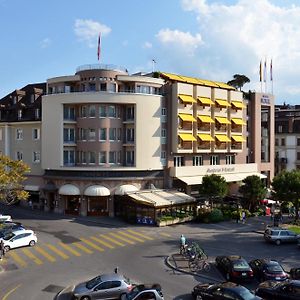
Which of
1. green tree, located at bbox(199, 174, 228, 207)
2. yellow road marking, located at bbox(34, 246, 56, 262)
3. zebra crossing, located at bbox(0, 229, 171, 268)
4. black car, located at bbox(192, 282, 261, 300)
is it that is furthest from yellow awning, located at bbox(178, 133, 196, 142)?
black car, located at bbox(192, 282, 261, 300)

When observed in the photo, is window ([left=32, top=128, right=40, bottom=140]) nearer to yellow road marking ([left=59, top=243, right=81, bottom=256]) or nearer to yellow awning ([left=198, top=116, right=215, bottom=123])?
yellow awning ([left=198, top=116, right=215, bottom=123])

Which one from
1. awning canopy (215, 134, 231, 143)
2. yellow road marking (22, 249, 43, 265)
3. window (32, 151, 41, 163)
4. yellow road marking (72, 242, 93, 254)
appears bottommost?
yellow road marking (72, 242, 93, 254)

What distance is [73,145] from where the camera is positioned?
63.2 meters

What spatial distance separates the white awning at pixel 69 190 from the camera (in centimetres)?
6025

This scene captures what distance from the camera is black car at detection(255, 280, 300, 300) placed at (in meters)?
25.6

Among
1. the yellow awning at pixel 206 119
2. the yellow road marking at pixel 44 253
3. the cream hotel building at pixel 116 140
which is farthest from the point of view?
the yellow awning at pixel 206 119

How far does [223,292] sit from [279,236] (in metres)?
22.6

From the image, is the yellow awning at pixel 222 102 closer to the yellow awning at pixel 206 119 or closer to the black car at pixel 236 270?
the yellow awning at pixel 206 119

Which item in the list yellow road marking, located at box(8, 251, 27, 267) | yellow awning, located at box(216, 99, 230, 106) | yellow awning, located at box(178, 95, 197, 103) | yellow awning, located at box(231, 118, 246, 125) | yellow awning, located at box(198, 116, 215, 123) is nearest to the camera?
yellow road marking, located at box(8, 251, 27, 267)

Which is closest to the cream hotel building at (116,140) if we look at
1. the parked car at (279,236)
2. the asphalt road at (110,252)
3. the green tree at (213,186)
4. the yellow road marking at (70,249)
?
the green tree at (213,186)

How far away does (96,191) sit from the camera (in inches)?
2333

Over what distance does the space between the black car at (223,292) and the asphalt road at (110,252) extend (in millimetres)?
1758

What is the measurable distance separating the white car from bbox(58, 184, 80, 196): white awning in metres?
16.1

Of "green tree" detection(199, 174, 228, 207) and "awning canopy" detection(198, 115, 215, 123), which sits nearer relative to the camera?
"green tree" detection(199, 174, 228, 207)
